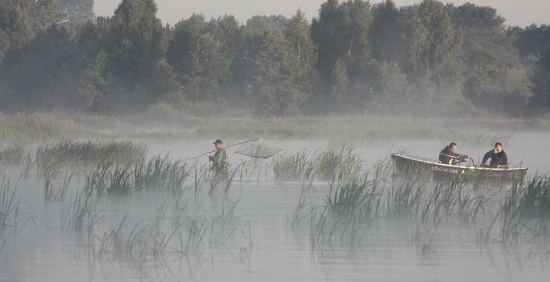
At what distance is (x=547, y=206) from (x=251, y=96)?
37661 millimetres

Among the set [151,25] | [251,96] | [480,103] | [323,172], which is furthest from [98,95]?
[323,172]

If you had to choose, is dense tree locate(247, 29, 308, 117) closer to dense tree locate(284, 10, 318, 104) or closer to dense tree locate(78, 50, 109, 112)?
dense tree locate(284, 10, 318, 104)

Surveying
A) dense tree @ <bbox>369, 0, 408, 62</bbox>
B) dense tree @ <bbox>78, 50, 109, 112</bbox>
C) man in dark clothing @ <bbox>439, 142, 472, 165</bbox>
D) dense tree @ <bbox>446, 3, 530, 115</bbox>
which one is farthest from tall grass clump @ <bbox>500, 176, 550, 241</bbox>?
dense tree @ <bbox>78, 50, 109, 112</bbox>

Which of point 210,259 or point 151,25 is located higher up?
point 151,25

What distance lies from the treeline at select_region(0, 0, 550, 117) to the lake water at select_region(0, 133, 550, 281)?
35001 millimetres

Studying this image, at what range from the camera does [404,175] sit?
14.3m

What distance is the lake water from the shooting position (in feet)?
22.4

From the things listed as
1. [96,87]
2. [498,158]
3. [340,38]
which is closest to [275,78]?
[340,38]

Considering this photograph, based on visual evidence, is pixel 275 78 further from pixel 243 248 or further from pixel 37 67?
pixel 243 248

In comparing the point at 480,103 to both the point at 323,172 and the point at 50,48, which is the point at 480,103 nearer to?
the point at 50,48

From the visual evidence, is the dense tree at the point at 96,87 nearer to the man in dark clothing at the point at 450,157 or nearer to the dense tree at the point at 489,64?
the dense tree at the point at 489,64

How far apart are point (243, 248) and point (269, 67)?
126 ft

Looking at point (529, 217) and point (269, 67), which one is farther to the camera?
point (269, 67)

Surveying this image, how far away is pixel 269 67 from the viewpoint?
45812 millimetres
